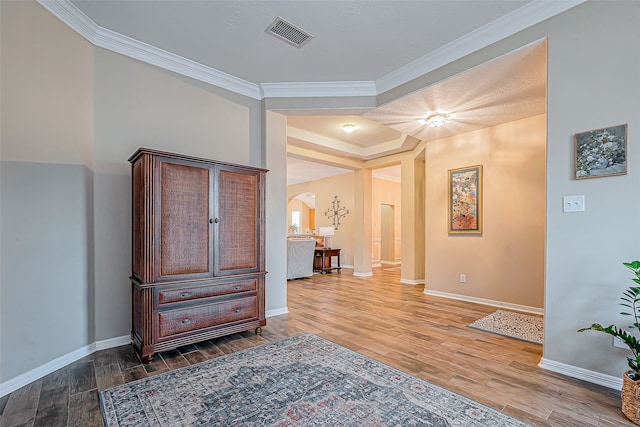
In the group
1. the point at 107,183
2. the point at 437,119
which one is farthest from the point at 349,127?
the point at 107,183

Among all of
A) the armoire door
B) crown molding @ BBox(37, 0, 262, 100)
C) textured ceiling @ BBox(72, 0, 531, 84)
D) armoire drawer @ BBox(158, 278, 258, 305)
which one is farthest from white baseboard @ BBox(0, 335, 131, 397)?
textured ceiling @ BBox(72, 0, 531, 84)

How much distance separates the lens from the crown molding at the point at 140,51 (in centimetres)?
239

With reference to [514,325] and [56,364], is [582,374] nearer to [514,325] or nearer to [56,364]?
[514,325]

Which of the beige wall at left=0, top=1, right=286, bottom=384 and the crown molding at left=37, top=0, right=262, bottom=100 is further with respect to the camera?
the crown molding at left=37, top=0, right=262, bottom=100

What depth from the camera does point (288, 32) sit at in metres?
2.69

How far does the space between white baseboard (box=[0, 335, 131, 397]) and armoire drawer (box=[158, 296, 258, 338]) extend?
0.64 meters

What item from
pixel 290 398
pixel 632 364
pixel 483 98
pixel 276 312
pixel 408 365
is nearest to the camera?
pixel 632 364

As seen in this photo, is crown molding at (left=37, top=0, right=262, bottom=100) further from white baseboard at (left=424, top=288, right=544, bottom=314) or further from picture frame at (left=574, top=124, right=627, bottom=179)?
white baseboard at (left=424, top=288, right=544, bottom=314)

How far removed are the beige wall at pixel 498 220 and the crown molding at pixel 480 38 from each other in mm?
1960

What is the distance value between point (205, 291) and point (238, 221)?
737 millimetres

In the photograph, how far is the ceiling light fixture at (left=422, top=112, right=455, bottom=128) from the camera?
392cm

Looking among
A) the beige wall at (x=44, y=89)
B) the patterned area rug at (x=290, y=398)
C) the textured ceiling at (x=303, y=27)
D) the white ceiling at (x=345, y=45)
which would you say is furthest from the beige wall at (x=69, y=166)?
the patterned area rug at (x=290, y=398)

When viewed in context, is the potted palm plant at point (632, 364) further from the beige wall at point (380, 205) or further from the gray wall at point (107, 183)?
the beige wall at point (380, 205)

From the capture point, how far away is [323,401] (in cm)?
189
